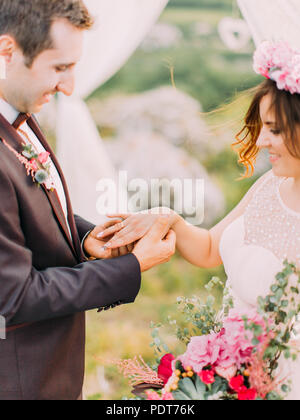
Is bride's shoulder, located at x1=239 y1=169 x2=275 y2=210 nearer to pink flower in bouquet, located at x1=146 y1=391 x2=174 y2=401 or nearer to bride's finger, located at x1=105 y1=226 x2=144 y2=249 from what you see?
bride's finger, located at x1=105 y1=226 x2=144 y2=249

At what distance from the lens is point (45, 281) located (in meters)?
1.27

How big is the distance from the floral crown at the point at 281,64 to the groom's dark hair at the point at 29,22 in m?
0.57

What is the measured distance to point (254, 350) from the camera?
117 cm

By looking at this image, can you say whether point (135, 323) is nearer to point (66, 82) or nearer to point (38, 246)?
point (38, 246)

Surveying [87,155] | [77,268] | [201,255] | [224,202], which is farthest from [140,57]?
[77,268]

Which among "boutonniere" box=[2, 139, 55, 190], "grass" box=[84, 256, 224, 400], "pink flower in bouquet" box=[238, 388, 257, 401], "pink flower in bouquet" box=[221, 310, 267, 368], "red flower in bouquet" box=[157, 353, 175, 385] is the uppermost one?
"boutonniere" box=[2, 139, 55, 190]

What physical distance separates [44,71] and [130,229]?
0.53m

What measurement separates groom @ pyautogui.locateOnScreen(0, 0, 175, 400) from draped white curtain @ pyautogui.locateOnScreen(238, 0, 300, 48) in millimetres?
734

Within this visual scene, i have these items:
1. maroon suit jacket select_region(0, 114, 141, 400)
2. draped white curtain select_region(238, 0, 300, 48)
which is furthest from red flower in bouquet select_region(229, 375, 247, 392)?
draped white curtain select_region(238, 0, 300, 48)

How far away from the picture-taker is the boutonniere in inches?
50.3

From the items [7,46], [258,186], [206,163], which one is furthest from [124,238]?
[206,163]

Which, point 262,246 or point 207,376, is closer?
point 207,376

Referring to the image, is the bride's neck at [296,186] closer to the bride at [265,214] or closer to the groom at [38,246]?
the bride at [265,214]

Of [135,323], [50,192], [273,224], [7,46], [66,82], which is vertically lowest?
[135,323]
